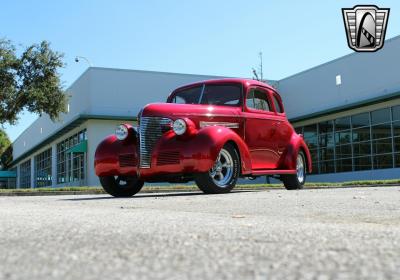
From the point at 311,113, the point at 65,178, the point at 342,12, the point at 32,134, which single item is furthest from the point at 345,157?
the point at 32,134

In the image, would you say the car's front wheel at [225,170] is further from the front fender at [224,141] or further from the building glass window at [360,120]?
the building glass window at [360,120]

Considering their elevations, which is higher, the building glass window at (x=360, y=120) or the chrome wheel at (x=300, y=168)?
the building glass window at (x=360, y=120)

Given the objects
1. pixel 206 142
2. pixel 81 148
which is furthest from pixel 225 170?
pixel 81 148

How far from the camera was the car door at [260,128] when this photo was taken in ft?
32.5

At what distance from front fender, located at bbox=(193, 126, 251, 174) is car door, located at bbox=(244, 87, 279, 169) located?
0.53 metres

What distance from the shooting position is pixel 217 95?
33.0ft

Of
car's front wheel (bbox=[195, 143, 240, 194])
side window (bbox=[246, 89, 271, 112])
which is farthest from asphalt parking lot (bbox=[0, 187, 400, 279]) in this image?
side window (bbox=[246, 89, 271, 112])

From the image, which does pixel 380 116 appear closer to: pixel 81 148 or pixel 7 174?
pixel 81 148

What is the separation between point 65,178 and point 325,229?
3244cm

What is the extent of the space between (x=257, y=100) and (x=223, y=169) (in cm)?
210

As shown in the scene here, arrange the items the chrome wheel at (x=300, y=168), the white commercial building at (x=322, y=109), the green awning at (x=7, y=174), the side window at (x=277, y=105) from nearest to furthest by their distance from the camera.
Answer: the side window at (x=277, y=105), the chrome wheel at (x=300, y=168), the white commercial building at (x=322, y=109), the green awning at (x=7, y=174)

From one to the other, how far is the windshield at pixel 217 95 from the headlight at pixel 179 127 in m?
1.57

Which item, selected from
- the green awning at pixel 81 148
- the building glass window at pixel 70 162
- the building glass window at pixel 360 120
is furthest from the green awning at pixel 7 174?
the building glass window at pixel 360 120

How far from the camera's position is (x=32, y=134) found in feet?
165
